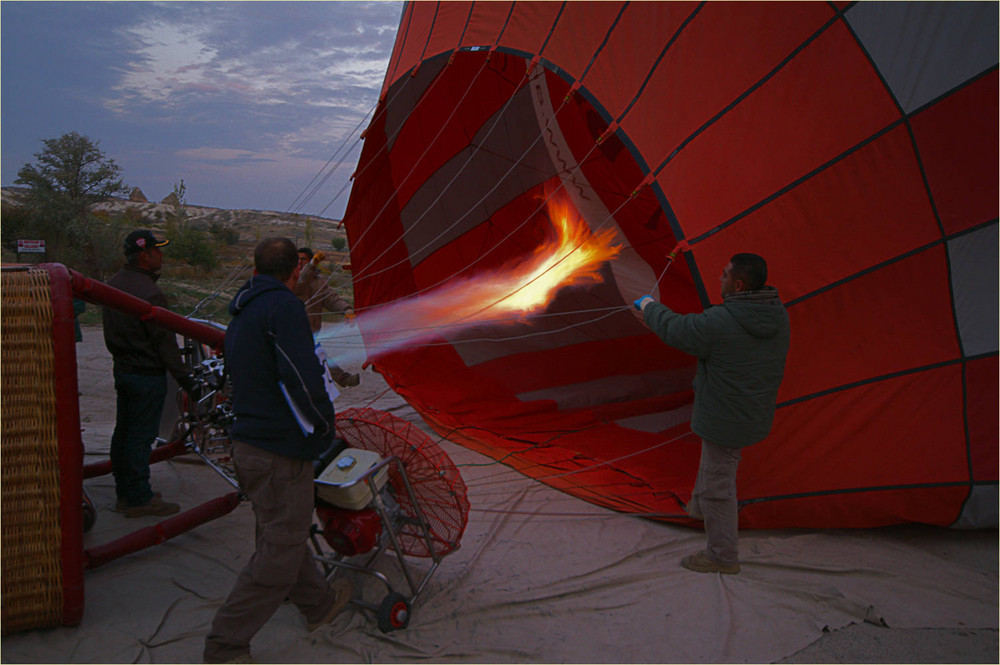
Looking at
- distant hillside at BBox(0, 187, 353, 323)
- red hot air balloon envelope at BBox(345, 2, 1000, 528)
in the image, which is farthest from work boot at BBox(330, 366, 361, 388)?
red hot air balloon envelope at BBox(345, 2, 1000, 528)

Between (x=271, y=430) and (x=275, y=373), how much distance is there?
0.61 feet

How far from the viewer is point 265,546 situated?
2.11 m

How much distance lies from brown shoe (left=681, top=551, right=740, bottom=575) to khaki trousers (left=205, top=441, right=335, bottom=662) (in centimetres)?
180

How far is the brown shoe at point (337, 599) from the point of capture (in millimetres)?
2385

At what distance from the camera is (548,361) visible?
6.06m

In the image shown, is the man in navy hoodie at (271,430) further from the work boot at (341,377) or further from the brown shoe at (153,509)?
the work boot at (341,377)

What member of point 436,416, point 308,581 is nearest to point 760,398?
point 308,581

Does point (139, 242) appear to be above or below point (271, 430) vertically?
above

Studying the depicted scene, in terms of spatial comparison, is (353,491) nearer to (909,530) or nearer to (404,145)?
(909,530)

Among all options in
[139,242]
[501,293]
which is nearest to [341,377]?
[501,293]

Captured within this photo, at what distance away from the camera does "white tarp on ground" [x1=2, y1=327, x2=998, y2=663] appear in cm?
232

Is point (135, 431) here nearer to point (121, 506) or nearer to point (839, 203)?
point (121, 506)

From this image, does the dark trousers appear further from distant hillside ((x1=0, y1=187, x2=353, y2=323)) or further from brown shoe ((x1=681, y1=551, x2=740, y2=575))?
brown shoe ((x1=681, y1=551, x2=740, y2=575))

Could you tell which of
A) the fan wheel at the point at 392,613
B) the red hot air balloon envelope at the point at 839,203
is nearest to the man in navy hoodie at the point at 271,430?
the fan wheel at the point at 392,613
